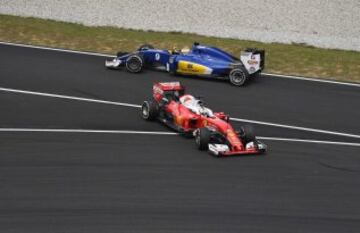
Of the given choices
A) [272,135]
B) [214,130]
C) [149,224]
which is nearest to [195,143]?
[214,130]

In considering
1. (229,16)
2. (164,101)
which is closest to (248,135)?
(164,101)

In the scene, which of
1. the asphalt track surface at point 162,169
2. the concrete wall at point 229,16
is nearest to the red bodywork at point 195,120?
the asphalt track surface at point 162,169

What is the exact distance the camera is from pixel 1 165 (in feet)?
37.8

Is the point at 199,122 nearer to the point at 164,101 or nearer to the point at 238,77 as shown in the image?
the point at 164,101

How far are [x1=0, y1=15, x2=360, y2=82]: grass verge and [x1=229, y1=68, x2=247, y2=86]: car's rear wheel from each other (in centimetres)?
235

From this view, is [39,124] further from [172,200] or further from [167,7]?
[167,7]

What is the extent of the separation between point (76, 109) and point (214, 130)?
3891 mm

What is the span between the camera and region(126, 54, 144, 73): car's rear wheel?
18609mm

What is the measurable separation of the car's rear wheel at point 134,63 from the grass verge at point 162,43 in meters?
2.92

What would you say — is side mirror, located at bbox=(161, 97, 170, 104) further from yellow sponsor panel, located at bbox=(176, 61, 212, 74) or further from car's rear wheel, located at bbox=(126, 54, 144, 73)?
car's rear wheel, located at bbox=(126, 54, 144, 73)

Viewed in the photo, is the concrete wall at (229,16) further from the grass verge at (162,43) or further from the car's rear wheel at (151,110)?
the car's rear wheel at (151,110)

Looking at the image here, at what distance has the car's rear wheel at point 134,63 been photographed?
733 inches

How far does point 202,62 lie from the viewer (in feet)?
60.1

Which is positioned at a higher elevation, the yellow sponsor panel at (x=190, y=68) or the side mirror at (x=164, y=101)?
the yellow sponsor panel at (x=190, y=68)
